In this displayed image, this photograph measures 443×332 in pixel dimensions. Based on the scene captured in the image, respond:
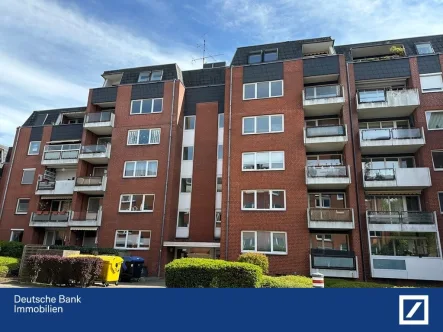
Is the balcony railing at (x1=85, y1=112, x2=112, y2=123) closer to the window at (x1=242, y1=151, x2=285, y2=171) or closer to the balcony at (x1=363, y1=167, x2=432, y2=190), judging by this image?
the window at (x1=242, y1=151, x2=285, y2=171)

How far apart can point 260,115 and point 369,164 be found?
8.26m

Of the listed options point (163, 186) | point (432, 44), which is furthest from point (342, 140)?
point (163, 186)

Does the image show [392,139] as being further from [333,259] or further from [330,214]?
[333,259]

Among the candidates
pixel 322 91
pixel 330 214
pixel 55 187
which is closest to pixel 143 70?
pixel 55 187

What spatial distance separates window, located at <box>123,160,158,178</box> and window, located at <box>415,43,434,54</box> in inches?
866

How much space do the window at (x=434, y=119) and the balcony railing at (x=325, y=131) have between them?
5.73 meters

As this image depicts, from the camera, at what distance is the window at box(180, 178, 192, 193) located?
83.7 feet

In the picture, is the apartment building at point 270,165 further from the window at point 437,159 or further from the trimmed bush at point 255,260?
the trimmed bush at point 255,260

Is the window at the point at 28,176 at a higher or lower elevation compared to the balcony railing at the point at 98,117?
lower

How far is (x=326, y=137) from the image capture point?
70.7ft

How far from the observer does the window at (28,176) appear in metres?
30.7

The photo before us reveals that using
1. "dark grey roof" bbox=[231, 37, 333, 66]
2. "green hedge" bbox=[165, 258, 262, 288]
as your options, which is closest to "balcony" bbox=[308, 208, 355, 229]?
"green hedge" bbox=[165, 258, 262, 288]

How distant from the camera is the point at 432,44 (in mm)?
24250

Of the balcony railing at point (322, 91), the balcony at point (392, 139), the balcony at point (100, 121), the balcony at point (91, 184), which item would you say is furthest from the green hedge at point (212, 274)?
the balcony at point (100, 121)
